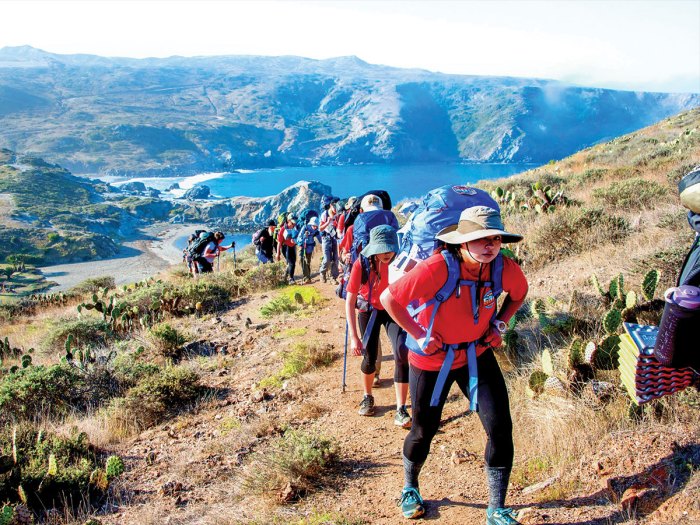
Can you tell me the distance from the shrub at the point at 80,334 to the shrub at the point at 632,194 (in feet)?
30.5

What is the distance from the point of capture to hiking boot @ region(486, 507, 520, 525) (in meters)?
2.80

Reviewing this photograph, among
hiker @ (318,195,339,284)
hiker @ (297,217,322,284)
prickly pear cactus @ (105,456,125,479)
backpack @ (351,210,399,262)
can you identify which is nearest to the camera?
prickly pear cactus @ (105,456,125,479)

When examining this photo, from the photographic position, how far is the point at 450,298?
2773 millimetres

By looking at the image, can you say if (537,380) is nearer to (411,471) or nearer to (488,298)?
(411,471)

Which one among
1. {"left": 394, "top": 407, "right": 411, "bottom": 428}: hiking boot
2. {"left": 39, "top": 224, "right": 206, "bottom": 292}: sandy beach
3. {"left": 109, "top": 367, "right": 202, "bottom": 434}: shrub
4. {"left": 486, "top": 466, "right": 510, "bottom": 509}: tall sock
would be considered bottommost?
{"left": 39, "top": 224, "right": 206, "bottom": 292}: sandy beach

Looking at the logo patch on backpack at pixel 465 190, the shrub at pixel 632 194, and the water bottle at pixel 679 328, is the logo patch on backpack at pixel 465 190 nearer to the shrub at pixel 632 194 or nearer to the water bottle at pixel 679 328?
the water bottle at pixel 679 328

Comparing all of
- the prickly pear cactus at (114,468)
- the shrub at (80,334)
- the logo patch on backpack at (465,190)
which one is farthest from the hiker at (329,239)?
the logo patch on backpack at (465,190)

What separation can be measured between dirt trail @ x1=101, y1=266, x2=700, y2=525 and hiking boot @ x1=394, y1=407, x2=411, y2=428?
61mm

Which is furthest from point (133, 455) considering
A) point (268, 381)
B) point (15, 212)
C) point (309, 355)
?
point (15, 212)

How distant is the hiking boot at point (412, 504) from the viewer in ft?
10.4

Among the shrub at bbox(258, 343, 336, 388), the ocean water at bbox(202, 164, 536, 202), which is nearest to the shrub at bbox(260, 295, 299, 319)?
the shrub at bbox(258, 343, 336, 388)

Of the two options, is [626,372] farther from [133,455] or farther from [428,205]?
[133,455]

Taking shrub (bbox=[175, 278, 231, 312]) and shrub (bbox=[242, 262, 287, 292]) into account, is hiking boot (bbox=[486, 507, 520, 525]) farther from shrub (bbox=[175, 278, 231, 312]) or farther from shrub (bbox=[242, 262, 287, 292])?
shrub (bbox=[242, 262, 287, 292])

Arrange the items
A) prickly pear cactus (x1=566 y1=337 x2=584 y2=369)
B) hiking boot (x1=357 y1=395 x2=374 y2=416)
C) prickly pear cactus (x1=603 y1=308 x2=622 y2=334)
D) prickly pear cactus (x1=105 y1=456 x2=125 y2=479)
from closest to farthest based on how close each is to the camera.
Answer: prickly pear cactus (x1=566 y1=337 x2=584 y2=369) < prickly pear cactus (x1=603 y1=308 x2=622 y2=334) < prickly pear cactus (x1=105 y1=456 x2=125 y2=479) < hiking boot (x1=357 y1=395 x2=374 y2=416)
